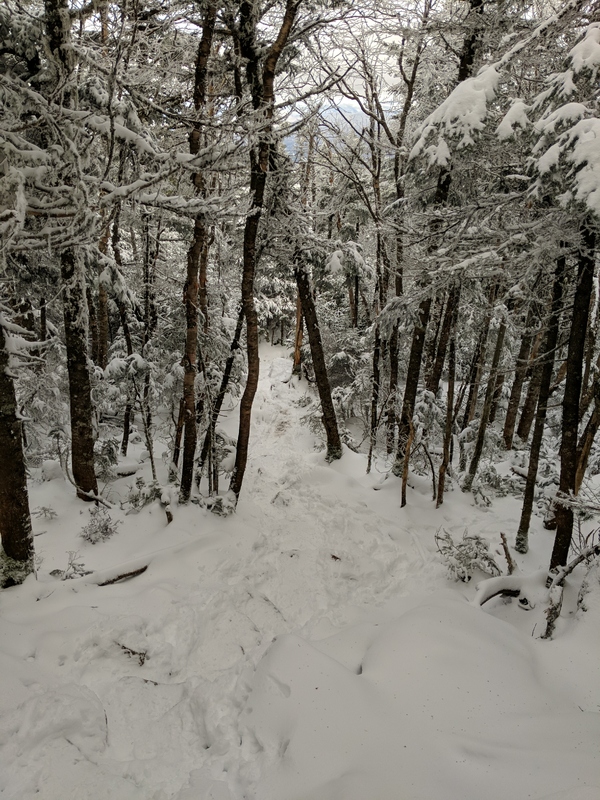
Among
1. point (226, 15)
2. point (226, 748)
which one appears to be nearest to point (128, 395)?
point (226, 15)

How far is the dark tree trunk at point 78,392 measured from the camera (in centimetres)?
665

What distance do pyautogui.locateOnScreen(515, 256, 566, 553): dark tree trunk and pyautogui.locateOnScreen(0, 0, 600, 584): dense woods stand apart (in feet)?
0.16

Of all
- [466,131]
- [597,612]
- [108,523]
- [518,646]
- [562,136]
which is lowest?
[108,523]

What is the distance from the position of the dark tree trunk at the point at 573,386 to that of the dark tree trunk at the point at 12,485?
6438 mm

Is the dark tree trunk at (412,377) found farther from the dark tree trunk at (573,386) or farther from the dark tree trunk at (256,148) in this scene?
the dark tree trunk at (256,148)

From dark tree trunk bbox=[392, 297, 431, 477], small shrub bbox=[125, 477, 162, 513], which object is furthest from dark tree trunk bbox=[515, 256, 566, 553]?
small shrub bbox=[125, 477, 162, 513]

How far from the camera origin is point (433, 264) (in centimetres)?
601

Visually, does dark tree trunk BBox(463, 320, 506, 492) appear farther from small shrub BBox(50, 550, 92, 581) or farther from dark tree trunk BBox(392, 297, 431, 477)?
small shrub BBox(50, 550, 92, 581)

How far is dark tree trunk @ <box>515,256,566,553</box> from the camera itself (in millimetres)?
5594

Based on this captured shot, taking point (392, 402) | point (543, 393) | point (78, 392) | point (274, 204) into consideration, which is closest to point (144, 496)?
point (78, 392)

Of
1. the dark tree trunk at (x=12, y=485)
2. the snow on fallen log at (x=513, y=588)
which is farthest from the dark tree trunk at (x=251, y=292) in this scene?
the snow on fallen log at (x=513, y=588)

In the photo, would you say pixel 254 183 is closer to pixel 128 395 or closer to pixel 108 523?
pixel 108 523

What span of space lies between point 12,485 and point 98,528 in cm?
201

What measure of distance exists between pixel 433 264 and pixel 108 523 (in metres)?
6.76
